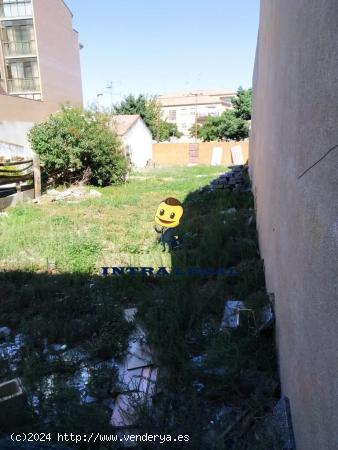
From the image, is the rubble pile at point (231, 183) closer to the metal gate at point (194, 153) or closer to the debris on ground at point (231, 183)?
the debris on ground at point (231, 183)

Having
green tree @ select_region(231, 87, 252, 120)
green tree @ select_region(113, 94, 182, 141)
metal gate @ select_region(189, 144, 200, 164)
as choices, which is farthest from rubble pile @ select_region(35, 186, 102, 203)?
green tree @ select_region(113, 94, 182, 141)

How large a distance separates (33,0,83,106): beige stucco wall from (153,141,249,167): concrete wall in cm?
727

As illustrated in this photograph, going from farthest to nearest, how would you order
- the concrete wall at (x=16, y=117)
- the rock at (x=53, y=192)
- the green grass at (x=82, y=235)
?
1. the concrete wall at (x=16, y=117)
2. the rock at (x=53, y=192)
3. the green grass at (x=82, y=235)

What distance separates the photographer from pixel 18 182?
398 inches

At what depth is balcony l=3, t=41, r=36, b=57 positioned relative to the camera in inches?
930

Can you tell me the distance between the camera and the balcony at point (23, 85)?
23578 millimetres

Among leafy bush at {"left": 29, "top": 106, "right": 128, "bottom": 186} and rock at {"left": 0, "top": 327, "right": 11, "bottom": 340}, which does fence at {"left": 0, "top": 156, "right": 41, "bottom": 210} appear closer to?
leafy bush at {"left": 29, "top": 106, "right": 128, "bottom": 186}

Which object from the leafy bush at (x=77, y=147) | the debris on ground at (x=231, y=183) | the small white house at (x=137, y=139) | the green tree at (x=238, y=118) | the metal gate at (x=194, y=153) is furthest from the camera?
the green tree at (x=238, y=118)

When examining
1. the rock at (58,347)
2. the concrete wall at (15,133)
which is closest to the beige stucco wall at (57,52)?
the concrete wall at (15,133)

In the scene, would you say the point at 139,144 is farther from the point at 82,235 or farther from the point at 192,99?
the point at 192,99

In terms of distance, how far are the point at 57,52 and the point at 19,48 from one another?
2.52 m

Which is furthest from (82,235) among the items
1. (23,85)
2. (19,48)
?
(19,48)

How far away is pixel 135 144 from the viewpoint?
76.3 ft

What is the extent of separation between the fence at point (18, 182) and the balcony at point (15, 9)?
17097 millimetres
